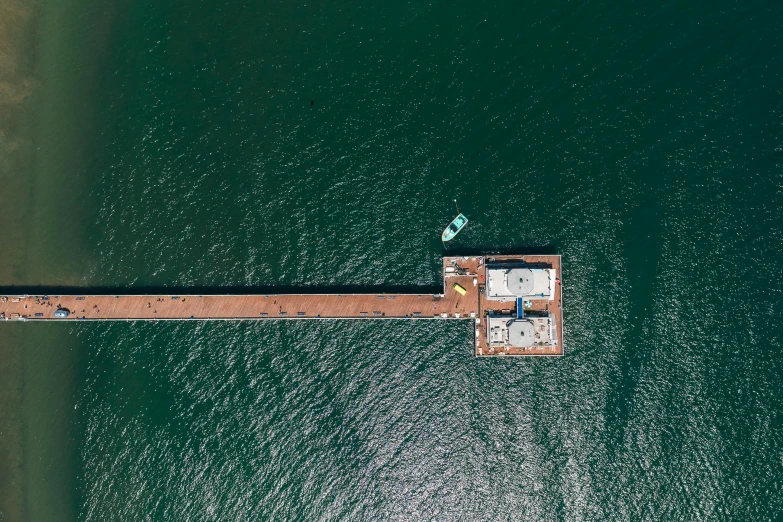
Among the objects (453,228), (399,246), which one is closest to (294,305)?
(399,246)

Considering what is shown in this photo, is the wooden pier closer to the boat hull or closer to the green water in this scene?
the green water

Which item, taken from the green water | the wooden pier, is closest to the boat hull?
the green water

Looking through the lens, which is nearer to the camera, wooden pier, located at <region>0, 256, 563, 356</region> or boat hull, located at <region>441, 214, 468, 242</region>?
wooden pier, located at <region>0, 256, 563, 356</region>

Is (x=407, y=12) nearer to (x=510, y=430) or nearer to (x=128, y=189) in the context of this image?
(x=128, y=189)

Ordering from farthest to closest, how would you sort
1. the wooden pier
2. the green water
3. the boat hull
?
the boat hull → the wooden pier → the green water

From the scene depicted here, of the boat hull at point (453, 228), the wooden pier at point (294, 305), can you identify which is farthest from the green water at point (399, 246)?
the wooden pier at point (294, 305)

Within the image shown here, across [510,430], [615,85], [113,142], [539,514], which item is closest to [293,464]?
[510,430]
